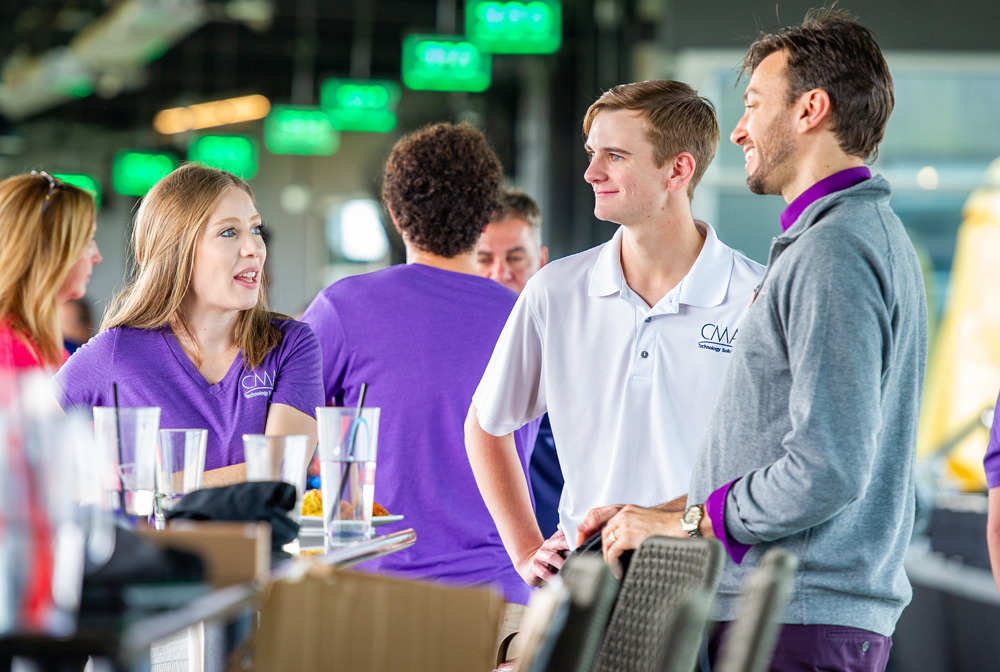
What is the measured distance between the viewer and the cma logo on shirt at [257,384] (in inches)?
90.0

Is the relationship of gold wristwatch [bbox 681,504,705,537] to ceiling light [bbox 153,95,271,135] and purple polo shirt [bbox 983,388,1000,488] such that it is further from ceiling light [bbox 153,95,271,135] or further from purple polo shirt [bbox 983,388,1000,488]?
ceiling light [bbox 153,95,271,135]

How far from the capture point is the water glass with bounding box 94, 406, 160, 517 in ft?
5.43

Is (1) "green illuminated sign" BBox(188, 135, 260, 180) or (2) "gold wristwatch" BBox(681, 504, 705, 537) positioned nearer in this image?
(2) "gold wristwatch" BBox(681, 504, 705, 537)

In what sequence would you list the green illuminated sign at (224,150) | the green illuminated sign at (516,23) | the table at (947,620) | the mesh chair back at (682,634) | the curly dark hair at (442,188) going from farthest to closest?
the green illuminated sign at (224,150) < the green illuminated sign at (516,23) < the table at (947,620) < the curly dark hair at (442,188) < the mesh chair back at (682,634)

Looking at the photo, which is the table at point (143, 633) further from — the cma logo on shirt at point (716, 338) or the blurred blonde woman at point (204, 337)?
the cma logo on shirt at point (716, 338)

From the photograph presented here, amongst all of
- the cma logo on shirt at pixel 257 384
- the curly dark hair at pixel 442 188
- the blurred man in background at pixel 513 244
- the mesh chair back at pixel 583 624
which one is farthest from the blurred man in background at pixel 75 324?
the mesh chair back at pixel 583 624

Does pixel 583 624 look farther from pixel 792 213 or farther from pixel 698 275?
pixel 698 275

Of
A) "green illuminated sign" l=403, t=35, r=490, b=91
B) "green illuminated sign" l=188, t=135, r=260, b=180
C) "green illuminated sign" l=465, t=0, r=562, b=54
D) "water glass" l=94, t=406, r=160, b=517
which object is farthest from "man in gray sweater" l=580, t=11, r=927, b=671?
"green illuminated sign" l=188, t=135, r=260, b=180

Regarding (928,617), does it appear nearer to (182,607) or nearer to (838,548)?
(838,548)

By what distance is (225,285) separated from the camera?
2.38 m

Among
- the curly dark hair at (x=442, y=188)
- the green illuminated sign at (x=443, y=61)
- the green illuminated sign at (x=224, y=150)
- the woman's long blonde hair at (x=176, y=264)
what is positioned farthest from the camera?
the green illuminated sign at (x=224, y=150)

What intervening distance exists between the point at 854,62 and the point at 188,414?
1462 millimetres

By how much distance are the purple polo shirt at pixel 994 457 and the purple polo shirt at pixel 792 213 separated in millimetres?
819

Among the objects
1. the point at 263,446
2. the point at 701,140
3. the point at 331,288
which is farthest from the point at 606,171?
the point at 263,446
